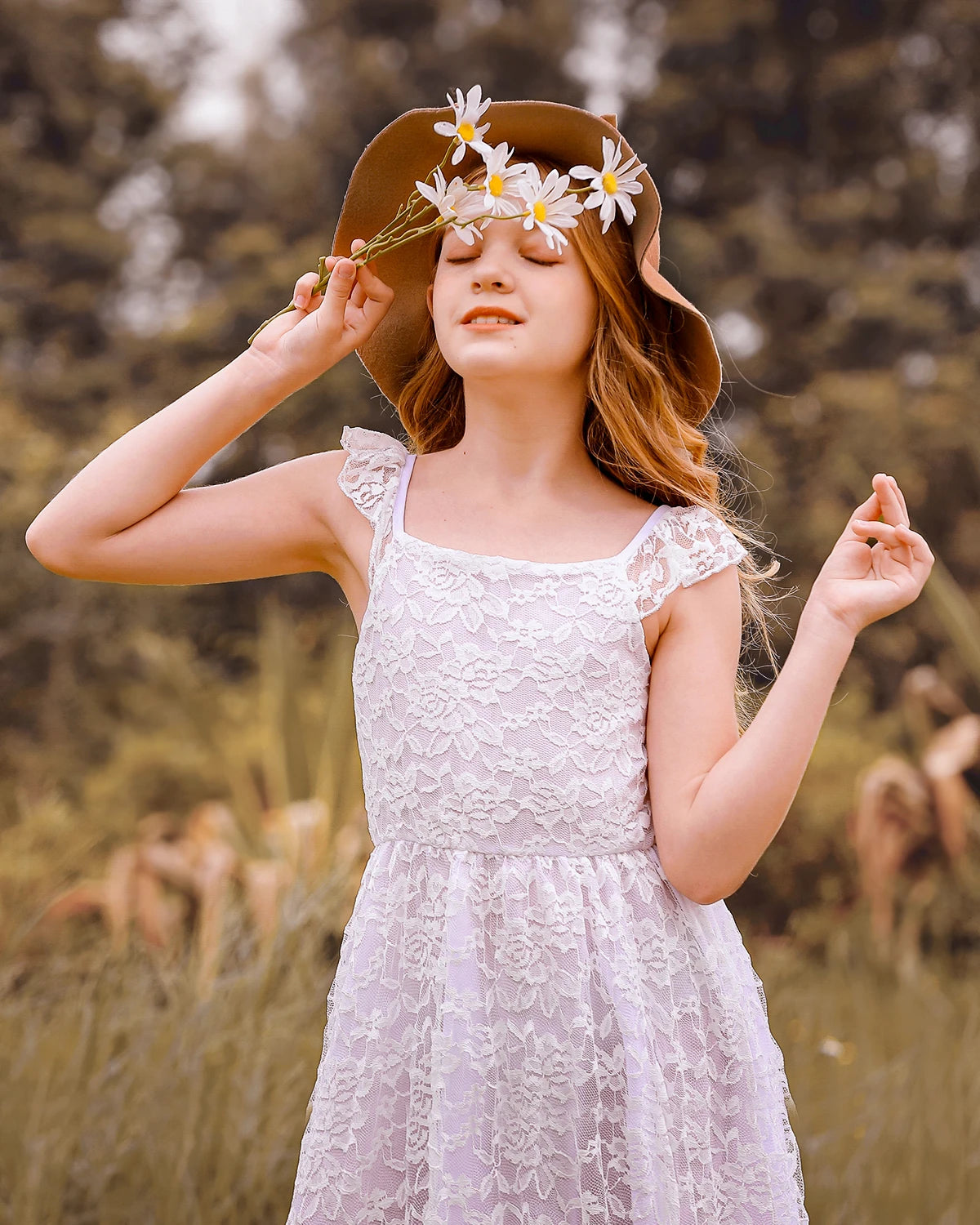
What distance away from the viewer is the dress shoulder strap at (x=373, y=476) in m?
1.61

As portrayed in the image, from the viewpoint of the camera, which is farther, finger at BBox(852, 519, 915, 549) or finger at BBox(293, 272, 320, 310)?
finger at BBox(293, 272, 320, 310)

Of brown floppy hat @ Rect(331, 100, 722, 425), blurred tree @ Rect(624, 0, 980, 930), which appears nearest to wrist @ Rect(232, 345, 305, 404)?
brown floppy hat @ Rect(331, 100, 722, 425)

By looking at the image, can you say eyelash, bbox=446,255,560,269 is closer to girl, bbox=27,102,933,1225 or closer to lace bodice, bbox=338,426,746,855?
girl, bbox=27,102,933,1225

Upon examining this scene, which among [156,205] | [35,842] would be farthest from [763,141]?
[35,842]

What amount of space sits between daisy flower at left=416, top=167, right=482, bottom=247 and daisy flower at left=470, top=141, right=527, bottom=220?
0.03 metres

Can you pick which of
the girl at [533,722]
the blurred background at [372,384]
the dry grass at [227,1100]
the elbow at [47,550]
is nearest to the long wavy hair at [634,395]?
the girl at [533,722]

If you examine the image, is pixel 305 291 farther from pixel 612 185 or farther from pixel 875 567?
pixel 875 567

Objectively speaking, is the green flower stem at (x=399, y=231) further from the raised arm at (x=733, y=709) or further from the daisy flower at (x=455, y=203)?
the raised arm at (x=733, y=709)

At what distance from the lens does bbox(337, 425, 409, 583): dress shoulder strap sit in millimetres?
1608

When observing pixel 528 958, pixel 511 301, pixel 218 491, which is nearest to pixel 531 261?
pixel 511 301

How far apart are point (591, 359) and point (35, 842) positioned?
132 inches

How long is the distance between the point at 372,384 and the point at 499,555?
16.5 feet

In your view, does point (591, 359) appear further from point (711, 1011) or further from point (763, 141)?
point (763, 141)

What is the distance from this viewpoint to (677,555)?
1572mm
